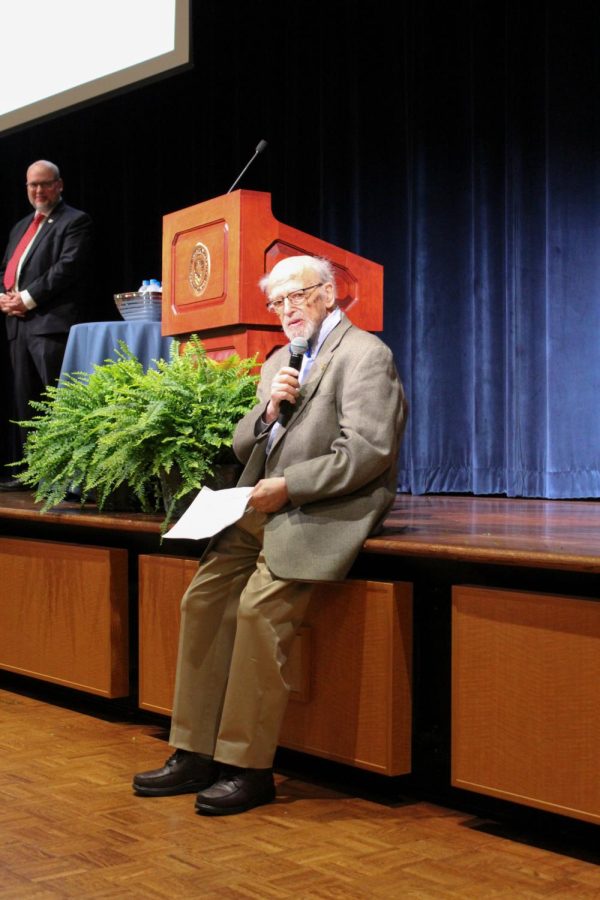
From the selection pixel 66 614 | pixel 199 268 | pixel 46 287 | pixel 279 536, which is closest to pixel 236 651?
pixel 279 536

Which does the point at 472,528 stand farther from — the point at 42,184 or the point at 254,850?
the point at 42,184

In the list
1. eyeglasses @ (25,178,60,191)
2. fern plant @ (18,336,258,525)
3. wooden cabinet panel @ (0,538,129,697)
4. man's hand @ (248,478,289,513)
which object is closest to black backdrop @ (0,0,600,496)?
eyeglasses @ (25,178,60,191)

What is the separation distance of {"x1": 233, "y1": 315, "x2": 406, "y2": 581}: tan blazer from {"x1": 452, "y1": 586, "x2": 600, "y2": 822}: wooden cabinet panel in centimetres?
27

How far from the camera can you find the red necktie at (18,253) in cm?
466

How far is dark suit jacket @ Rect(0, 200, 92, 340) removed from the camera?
4.47 m

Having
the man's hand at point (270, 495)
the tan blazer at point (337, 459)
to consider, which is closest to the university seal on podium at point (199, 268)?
the tan blazer at point (337, 459)

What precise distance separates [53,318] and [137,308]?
1.81 feet

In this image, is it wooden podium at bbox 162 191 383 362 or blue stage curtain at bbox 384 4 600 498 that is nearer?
wooden podium at bbox 162 191 383 362

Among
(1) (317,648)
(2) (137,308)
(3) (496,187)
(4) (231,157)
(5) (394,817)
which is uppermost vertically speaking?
(4) (231,157)

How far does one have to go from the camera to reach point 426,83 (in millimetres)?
5270

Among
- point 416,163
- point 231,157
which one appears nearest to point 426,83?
point 416,163

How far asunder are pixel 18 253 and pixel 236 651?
293 centimetres

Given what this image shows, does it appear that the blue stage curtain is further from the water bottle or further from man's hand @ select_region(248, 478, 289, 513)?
man's hand @ select_region(248, 478, 289, 513)

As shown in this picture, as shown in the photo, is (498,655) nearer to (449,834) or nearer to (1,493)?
(449,834)
